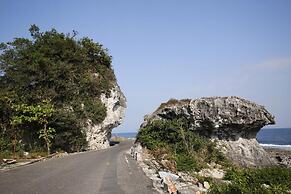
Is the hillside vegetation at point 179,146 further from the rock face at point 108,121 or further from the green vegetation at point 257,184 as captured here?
the rock face at point 108,121

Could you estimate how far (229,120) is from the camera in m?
29.2

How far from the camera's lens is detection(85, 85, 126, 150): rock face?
131 ft

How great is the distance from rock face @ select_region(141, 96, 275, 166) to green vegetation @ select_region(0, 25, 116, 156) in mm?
10533

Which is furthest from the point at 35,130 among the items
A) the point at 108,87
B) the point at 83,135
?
the point at 108,87

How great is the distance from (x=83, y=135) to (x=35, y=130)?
6.18 metres

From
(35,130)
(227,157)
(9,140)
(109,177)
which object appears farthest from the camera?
(35,130)

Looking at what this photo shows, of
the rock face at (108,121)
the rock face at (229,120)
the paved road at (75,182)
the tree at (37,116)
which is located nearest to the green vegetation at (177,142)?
the rock face at (229,120)

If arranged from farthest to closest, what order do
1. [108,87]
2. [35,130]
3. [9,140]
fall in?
Result: [108,87] < [35,130] < [9,140]

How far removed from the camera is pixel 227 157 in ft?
91.6

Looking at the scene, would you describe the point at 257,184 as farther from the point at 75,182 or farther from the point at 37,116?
the point at 37,116

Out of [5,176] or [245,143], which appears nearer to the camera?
[5,176]

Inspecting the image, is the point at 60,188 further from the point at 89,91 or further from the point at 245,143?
the point at 89,91

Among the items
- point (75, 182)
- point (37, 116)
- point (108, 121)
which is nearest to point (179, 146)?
point (75, 182)

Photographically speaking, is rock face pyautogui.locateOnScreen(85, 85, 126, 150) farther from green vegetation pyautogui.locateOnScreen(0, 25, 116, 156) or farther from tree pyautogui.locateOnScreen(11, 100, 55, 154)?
tree pyautogui.locateOnScreen(11, 100, 55, 154)
